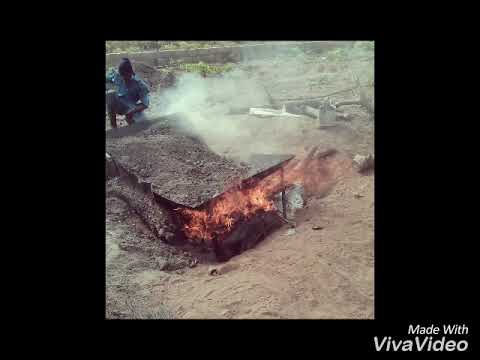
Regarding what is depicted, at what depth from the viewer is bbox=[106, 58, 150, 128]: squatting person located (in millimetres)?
7668

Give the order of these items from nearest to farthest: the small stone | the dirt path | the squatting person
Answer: the dirt path, the small stone, the squatting person

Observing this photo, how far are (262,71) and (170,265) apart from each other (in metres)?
11.2

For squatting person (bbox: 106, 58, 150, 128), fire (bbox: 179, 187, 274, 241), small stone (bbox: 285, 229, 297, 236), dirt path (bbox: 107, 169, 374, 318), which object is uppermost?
squatting person (bbox: 106, 58, 150, 128)

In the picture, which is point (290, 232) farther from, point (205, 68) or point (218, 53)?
point (218, 53)

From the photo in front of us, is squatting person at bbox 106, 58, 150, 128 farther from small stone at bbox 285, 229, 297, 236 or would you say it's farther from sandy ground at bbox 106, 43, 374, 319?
small stone at bbox 285, 229, 297, 236

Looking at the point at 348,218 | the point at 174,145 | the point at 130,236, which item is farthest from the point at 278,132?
the point at 130,236

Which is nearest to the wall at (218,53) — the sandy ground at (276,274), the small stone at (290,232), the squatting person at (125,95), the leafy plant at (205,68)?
the leafy plant at (205,68)

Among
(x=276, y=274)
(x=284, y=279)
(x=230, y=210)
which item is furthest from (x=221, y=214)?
(x=284, y=279)

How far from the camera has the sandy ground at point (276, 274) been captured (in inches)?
148

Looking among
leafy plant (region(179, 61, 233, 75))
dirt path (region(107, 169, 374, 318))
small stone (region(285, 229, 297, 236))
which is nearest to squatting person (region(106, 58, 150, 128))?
dirt path (region(107, 169, 374, 318))

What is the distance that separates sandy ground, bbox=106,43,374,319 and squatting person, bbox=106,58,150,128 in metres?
2.73

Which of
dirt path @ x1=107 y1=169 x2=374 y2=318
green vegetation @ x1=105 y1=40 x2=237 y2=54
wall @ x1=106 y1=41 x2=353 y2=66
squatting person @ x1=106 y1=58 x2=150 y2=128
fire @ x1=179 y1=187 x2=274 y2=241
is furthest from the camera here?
green vegetation @ x1=105 y1=40 x2=237 y2=54

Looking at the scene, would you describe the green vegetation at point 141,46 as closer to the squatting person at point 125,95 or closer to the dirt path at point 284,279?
the squatting person at point 125,95

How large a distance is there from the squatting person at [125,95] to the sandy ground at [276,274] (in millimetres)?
2725
